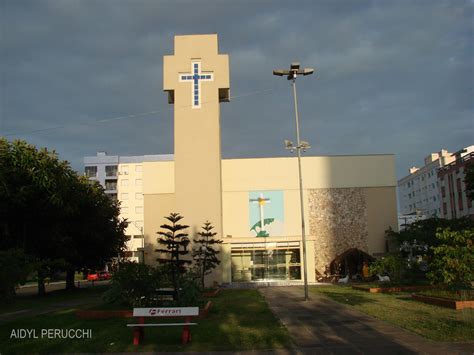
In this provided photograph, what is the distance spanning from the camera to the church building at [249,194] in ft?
123

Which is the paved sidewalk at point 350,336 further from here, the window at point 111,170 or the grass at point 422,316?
the window at point 111,170

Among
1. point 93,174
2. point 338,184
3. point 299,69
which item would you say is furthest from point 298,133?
point 93,174

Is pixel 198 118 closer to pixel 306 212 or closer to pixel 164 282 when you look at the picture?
pixel 306 212

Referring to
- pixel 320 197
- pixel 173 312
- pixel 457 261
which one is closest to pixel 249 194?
pixel 320 197

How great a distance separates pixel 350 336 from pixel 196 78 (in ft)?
101

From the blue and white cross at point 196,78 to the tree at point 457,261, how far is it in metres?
25.4

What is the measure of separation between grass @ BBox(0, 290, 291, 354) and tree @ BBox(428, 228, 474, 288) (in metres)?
6.31

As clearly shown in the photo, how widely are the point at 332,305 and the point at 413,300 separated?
3401 mm

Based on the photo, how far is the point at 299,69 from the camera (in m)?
21.4

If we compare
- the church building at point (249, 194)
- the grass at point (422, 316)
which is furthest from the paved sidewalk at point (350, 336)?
the church building at point (249, 194)

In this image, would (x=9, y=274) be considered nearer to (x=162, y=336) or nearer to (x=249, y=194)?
(x=162, y=336)

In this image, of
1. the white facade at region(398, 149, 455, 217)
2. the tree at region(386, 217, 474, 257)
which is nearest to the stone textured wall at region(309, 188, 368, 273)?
the tree at region(386, 217, 474, 257)

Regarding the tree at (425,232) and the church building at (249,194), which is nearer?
the tree at (425,232)

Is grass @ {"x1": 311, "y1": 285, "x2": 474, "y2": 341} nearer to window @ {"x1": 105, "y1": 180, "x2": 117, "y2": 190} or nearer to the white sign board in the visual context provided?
the white sign board
